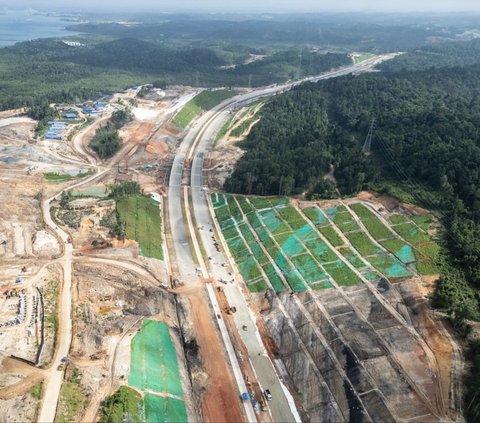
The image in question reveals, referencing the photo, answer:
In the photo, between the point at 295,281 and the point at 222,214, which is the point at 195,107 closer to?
the point at 222,214

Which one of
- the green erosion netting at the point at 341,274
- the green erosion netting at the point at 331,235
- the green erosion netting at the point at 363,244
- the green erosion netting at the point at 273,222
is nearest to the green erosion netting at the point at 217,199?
the green erosion netting at the point at 273,222

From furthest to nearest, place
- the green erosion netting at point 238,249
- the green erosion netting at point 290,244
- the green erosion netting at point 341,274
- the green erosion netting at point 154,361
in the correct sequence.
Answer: the green erosion netting at point 238,249 < the green erosion netting at point 290,244 < the green erosion netting at point 341,274 < the green erosion netting at point 154,361

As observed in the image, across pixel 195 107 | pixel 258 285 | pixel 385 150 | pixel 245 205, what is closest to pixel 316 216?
pixel 245 205

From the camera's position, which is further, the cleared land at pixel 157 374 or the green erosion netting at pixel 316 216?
the green erosion netting at pixel 316 216

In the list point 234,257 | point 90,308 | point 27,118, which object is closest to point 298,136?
point 234,257

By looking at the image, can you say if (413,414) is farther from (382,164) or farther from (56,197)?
(56,197)

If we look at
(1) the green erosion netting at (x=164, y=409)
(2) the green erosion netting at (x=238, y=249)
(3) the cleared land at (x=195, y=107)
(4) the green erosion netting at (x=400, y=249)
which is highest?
(3) the cleared land at (x=195, y=107)

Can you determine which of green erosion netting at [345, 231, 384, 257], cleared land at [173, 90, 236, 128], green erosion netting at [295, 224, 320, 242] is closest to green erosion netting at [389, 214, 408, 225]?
green erosion netting at [345, 231, 384, 257]

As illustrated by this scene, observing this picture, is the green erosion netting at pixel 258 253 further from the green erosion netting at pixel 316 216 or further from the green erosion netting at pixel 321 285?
the green erosion netting at pixel 316 216
